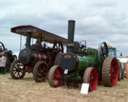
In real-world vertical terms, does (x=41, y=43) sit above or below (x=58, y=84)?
above

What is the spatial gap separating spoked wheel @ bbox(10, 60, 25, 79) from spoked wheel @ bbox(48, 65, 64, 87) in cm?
386

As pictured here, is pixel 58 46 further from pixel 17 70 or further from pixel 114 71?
pixel 114 71

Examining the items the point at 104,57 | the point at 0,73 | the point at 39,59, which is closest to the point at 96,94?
the point at 104,57

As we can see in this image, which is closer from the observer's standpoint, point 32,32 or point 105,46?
point 105,46

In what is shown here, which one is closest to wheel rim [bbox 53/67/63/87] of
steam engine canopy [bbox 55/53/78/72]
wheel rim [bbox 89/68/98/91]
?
steam engine canopy [bbox 55/53/78/72]

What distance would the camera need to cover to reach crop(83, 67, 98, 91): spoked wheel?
35.3ft

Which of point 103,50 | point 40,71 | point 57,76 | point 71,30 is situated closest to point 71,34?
point 71,30

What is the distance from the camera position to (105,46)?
13.0 m

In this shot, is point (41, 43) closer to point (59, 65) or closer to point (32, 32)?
point (32, 32)

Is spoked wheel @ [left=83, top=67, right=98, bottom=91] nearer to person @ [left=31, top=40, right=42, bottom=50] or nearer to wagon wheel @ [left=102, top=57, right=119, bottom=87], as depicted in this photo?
wagon wheel @ [left=102, top=57, right=119, bottom=87]

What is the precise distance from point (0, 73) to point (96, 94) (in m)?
10.6

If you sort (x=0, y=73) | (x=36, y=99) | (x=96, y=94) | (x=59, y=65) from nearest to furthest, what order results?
(x=36, y=99) < (x=96, y=94) < (x=59, y=65) < (x=0, y=73)

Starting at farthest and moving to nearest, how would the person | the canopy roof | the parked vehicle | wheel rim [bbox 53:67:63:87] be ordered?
1. the person
2. the canopy roof
3. the parked vehicle
4. wheel rim [bbox 53:67:63:87]

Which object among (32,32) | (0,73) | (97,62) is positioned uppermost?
(32,32)
